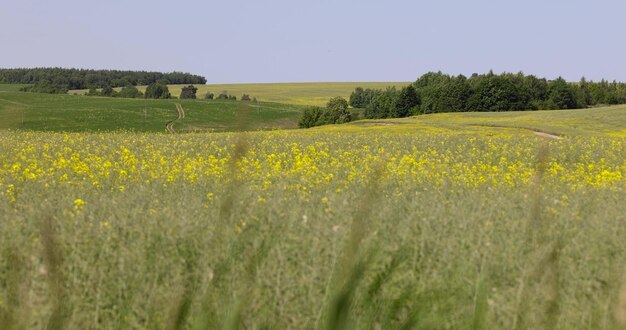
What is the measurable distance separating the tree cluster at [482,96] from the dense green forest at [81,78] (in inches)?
2162

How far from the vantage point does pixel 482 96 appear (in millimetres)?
71875

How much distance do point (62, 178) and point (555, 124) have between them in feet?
134

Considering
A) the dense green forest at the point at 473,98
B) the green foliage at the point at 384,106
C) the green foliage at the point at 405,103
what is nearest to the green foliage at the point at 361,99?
the dense green forest at the point at 473,98

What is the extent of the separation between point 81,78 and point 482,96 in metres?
75.8

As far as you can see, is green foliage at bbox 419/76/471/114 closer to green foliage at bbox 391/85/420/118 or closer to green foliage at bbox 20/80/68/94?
green foliage at bbox 391/85/420/118

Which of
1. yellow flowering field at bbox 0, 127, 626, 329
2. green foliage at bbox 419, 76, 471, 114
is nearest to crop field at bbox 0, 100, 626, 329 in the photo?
yellow flowering field at bbox 0, 127, 626, 329

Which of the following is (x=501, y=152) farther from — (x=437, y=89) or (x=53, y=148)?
(x=437, y=89)

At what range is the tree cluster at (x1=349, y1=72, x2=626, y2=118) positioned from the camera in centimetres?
7144

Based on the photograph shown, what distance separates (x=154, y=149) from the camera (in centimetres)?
1722

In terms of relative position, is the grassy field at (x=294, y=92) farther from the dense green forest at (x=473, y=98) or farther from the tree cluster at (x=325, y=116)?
the tree cluster at (x=325, y=116)

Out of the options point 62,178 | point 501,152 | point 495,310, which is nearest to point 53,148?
point 62,178

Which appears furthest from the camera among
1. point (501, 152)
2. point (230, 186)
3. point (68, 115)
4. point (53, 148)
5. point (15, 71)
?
point (15, 71)

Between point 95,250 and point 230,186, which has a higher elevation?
point 230,186

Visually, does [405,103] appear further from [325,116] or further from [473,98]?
[325,116]
